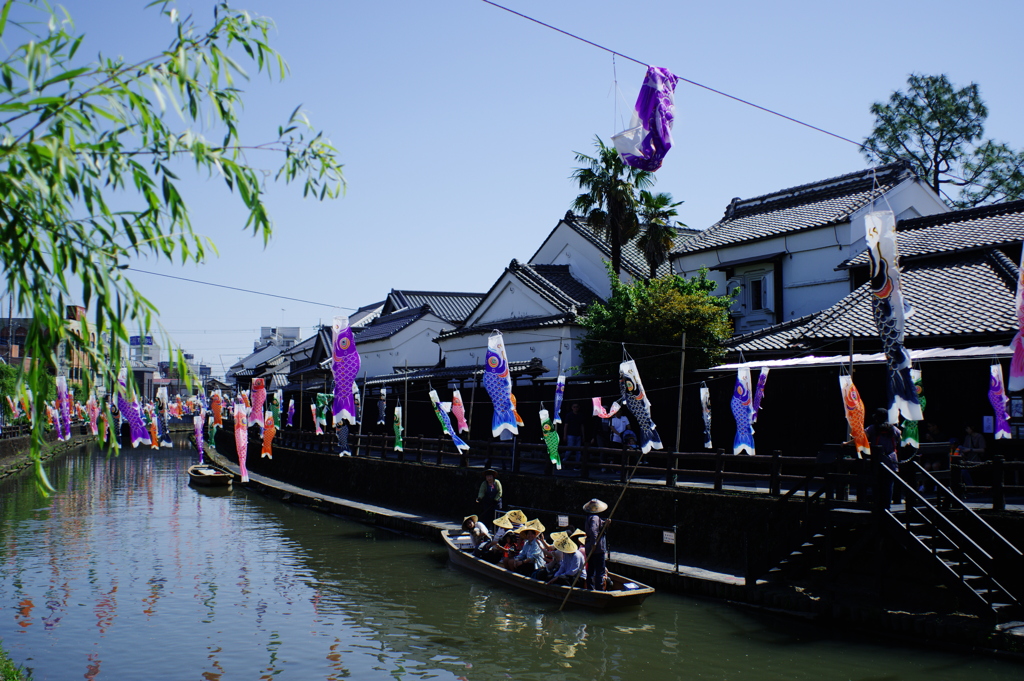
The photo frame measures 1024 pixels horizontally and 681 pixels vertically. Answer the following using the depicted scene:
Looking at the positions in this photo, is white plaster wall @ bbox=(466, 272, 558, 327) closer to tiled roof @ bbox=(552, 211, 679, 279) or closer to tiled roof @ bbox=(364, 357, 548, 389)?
tiled roof @ bbox=(364, 357, 548, 389)

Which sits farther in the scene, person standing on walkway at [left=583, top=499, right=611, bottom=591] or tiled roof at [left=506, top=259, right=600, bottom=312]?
tiled roof at [left=506, top=259, right=600, bottom=312]

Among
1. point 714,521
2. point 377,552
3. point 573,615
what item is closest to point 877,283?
point 714,521

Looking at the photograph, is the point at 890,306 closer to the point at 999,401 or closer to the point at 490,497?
the point at 999,401

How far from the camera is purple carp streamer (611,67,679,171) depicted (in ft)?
39.8

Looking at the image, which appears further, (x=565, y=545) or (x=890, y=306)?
(x=565, y=545)

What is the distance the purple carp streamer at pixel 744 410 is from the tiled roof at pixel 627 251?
1258 centimetres

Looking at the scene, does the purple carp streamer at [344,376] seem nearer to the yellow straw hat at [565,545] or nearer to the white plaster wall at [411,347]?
the yellow straw hat at [565,545]

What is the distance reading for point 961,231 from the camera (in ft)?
75.7

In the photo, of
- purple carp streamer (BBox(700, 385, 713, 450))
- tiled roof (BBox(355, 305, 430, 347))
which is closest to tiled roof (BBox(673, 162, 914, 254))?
purple carp streamer (BBox(700, 385, 713, 450))

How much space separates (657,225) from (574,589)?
16929 mm

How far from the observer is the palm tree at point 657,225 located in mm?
28531

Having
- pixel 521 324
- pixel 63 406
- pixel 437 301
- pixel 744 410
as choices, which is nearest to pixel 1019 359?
pixel 744 410

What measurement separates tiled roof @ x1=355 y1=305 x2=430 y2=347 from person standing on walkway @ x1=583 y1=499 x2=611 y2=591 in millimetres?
29333

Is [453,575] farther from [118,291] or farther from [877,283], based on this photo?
[118,291]
